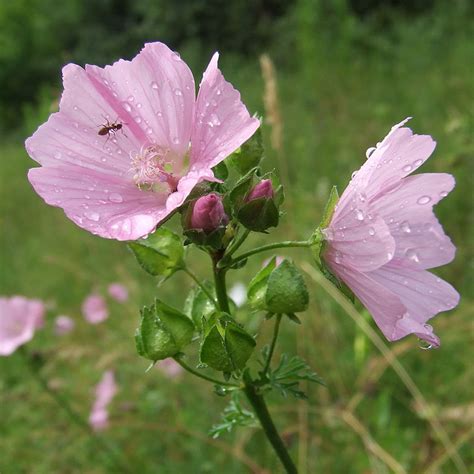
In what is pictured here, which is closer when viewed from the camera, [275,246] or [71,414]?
[275,246]

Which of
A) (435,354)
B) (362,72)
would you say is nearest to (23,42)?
(362,72)

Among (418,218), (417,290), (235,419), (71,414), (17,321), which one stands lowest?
(17,321)

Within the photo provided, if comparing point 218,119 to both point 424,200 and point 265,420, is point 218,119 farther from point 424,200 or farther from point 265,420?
point 265,420

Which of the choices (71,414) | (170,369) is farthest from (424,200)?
(170,369)

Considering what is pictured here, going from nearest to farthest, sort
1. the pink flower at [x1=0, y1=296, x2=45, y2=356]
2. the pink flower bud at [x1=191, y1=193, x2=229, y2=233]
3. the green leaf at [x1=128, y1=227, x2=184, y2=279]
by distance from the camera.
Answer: the pink flower bud at [x1=191, y1=193, x2=229, y2=233], the green leaf at [x1=128, y1=227, x2=184, y2=279], the pink flower at [x1=0, y1=296, x2=45, y2=356]

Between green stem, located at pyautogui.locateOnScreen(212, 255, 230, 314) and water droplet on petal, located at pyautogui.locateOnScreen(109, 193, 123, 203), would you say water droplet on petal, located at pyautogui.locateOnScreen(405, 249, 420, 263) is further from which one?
water droplet on petal, located at pyautogui.locateOnScreen(109, 193, 123, 203)

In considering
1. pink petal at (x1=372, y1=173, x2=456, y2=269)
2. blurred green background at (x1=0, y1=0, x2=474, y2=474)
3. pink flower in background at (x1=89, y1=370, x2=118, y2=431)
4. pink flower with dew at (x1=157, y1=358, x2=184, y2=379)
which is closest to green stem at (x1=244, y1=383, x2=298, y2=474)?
pink petal at (x1=372, y1=173, x2=456, y2=269)

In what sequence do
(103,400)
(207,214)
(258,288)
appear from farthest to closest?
(103,400) < (258,288) < (207,214)

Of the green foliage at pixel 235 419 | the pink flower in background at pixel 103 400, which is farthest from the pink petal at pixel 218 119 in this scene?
the pink flower in background at pixel 103 400
